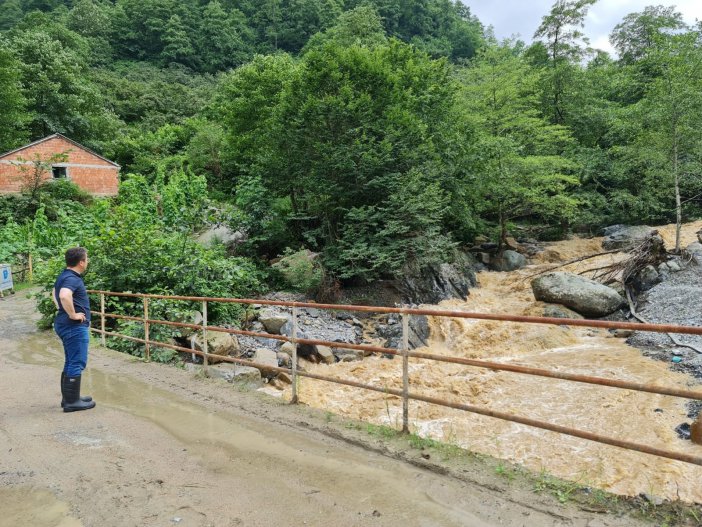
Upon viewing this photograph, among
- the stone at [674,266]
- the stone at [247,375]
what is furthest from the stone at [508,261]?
the stone at [247,375]

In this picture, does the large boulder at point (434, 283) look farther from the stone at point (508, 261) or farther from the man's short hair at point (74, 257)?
the man's short hair at point (74, 257)

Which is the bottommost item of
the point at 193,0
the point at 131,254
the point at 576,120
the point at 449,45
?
the point at 131,254

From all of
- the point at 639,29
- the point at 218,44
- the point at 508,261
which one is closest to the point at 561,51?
the point at 639,29

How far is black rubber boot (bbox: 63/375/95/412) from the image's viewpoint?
15.3 feet

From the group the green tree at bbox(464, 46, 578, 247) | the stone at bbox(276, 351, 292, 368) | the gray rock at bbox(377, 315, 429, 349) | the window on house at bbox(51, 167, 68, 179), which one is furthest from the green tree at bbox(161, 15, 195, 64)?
the stone at bbox(276, 351, 292, 368)

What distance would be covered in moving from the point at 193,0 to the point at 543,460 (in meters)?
91.2

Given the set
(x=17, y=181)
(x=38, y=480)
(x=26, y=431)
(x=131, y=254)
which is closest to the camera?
(x=38, y=480)

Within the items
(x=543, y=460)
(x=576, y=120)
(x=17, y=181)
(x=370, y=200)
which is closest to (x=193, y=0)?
(x=17, y=181)

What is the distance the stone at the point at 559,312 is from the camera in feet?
40.2

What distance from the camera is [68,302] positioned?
4.37 meters

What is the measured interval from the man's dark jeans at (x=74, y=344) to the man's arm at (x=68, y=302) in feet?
0.60

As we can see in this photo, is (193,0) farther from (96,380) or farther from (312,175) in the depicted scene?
(96,380)

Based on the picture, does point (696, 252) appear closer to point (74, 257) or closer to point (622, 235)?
point (622, 235)

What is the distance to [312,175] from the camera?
1461 centimetres
